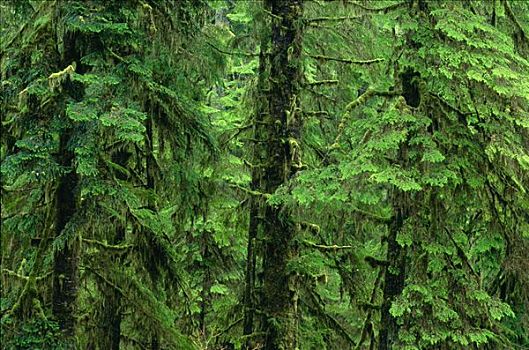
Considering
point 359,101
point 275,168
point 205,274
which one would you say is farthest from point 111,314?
point 205,274

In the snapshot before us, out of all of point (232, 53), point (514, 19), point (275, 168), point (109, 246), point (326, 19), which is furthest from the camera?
point (232, 53)

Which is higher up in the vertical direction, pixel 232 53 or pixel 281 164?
pixel 232 53

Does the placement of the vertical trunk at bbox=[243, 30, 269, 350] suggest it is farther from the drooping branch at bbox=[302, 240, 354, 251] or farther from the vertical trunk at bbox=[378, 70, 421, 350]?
the vertical trunk at bbox=[378, 70, 421, 350]

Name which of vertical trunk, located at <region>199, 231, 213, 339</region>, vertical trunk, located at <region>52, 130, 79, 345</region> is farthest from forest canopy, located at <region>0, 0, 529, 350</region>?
vertical trunk, located at <region>199, 231, 213, 339</region>

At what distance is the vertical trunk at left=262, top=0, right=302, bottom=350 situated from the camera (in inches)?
325

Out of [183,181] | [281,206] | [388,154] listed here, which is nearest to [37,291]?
[183,181]

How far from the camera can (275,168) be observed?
8.55 m

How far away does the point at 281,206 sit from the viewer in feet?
27.8

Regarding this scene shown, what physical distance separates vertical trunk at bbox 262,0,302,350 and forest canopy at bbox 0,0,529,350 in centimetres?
2

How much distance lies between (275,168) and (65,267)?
3090mm

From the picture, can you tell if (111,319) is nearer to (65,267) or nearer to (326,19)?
(65,267)

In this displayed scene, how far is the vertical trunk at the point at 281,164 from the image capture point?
826cm

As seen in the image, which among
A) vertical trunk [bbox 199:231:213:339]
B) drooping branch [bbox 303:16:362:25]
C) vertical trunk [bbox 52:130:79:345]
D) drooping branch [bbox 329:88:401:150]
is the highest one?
drooping branch [bbox 303:16:362:25]

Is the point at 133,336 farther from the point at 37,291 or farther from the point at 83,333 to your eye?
the point at 37,291
